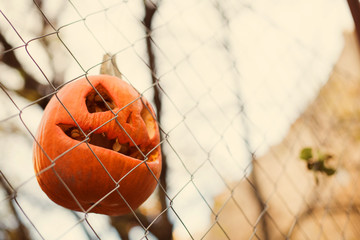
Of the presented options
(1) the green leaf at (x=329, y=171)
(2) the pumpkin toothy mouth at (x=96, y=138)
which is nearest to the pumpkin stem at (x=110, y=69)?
(2) the pumpkin toothy mouth at (x=96, y=138)

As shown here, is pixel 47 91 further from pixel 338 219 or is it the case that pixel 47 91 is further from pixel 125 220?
pixel 338 219

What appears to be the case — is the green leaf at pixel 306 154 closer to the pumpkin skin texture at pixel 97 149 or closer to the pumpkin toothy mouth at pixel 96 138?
the pumpkin skin texture at pixel 97 149

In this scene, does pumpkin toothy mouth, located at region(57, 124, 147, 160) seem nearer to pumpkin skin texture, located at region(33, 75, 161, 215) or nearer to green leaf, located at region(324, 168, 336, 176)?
pumpkin skin texture, located at region(33, 75, 161, 215)

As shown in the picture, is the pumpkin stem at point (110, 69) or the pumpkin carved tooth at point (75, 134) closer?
the pumpkin carved tooth at point (75, 134)

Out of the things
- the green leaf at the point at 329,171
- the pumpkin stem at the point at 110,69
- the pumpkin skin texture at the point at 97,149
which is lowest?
the green leaf at the point at 329,171

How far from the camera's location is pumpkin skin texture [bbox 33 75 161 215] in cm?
92

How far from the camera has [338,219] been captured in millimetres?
4230

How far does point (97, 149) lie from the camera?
0.95 meters

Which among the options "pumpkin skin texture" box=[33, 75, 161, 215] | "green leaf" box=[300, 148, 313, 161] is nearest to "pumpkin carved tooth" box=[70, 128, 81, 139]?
"pumpkin skin texture" box=[33, 75, 161, 215]

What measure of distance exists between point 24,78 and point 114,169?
4.97ft

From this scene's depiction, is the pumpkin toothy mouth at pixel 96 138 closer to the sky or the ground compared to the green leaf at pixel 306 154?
closer to the sky

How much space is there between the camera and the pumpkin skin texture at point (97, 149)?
3.02 feet

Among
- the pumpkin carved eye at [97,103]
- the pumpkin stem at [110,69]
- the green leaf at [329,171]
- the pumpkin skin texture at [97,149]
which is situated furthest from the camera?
the green leaf at [329,171]

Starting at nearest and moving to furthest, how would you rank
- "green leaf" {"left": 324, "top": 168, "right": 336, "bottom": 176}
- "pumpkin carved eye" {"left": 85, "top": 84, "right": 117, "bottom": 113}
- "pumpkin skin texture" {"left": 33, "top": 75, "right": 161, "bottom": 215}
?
"pumpkin skin texture" {"left": 33, "top": 75, "right": 161, "bottom": 215}
"pumpkin carved eye" {"left": 85, "top": 84, "right": 117, "bottom": 113}
"green leaf" {"left": 324, "top": 168, "right": 336, "bottom": 176}
